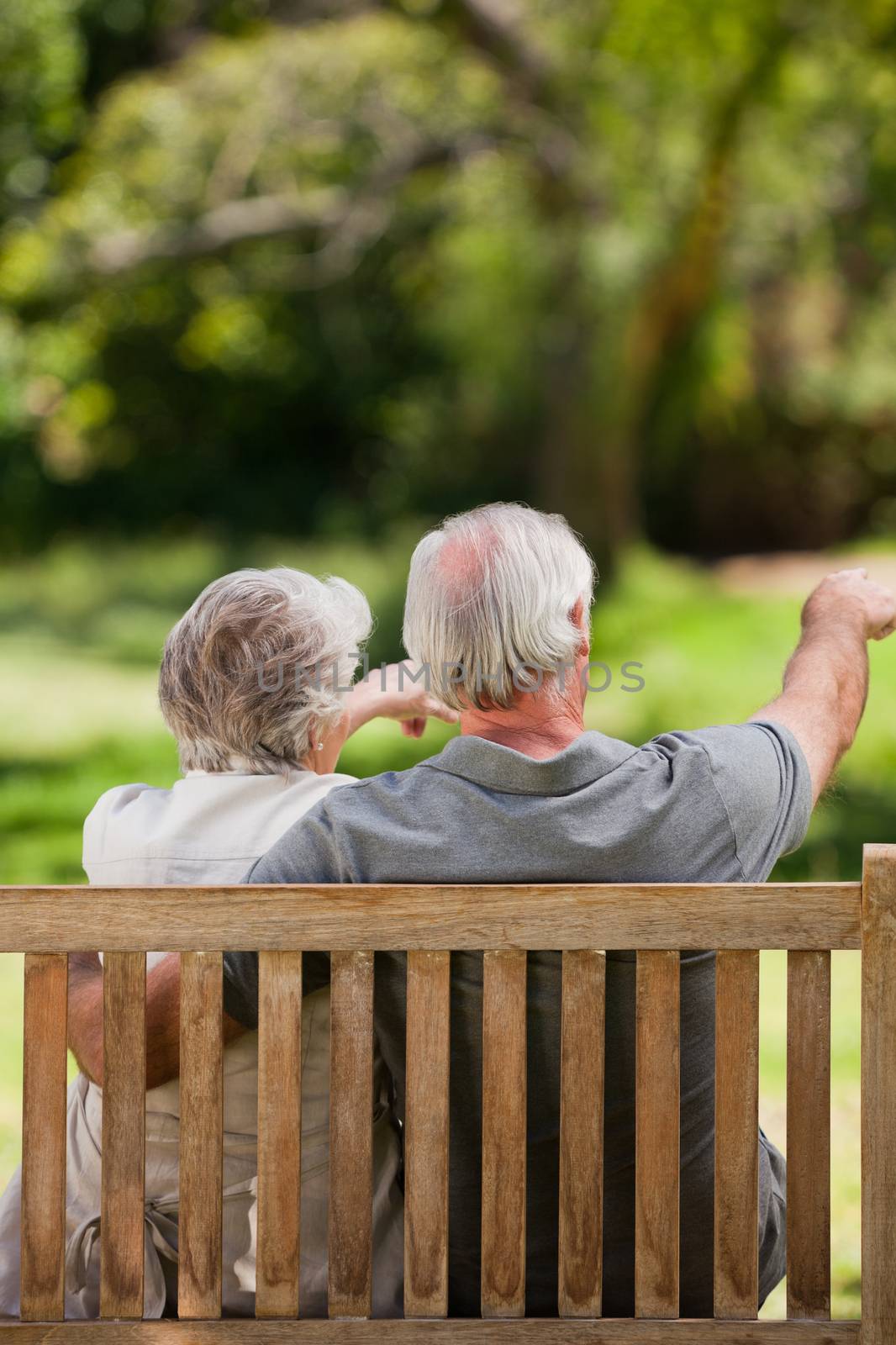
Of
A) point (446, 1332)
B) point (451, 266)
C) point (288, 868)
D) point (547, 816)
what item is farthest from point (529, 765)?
point (451, 266)

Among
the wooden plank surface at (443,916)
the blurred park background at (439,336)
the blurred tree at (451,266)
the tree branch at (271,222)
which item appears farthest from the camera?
the tree branch at (271,222)

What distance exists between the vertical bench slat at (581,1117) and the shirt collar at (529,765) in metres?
0.19

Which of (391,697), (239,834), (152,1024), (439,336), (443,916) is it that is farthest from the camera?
(439,336)

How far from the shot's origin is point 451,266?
1392 centimetres

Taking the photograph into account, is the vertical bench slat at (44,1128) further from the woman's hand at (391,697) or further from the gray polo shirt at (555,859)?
the woman's hand at (391,697)

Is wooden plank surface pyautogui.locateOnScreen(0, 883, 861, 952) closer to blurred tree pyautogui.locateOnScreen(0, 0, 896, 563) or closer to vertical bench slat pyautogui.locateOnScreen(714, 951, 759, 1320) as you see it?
vertical bench slat pyautogui.locateOnScreen(714, 951, 759, 1320)

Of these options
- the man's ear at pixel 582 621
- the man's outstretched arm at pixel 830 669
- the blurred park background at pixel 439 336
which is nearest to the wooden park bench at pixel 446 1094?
the man's outstretched arm at pixel 830 669

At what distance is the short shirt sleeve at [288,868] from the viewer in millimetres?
1689

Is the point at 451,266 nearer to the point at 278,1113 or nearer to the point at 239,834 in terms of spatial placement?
the point at 239,834

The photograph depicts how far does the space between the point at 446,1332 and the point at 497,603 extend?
0.82m

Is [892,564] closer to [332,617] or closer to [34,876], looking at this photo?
[34,876]

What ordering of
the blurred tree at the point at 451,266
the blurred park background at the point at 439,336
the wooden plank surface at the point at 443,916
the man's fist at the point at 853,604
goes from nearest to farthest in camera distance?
the wooden plank surface at the point at 443,916 → the man's fist at the point at 853,604 → the blurred park background at the point at 439,336 → the blurred tree at the point at 451,266

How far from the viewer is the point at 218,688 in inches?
72.6

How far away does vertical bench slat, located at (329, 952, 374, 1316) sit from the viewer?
1628 mm
